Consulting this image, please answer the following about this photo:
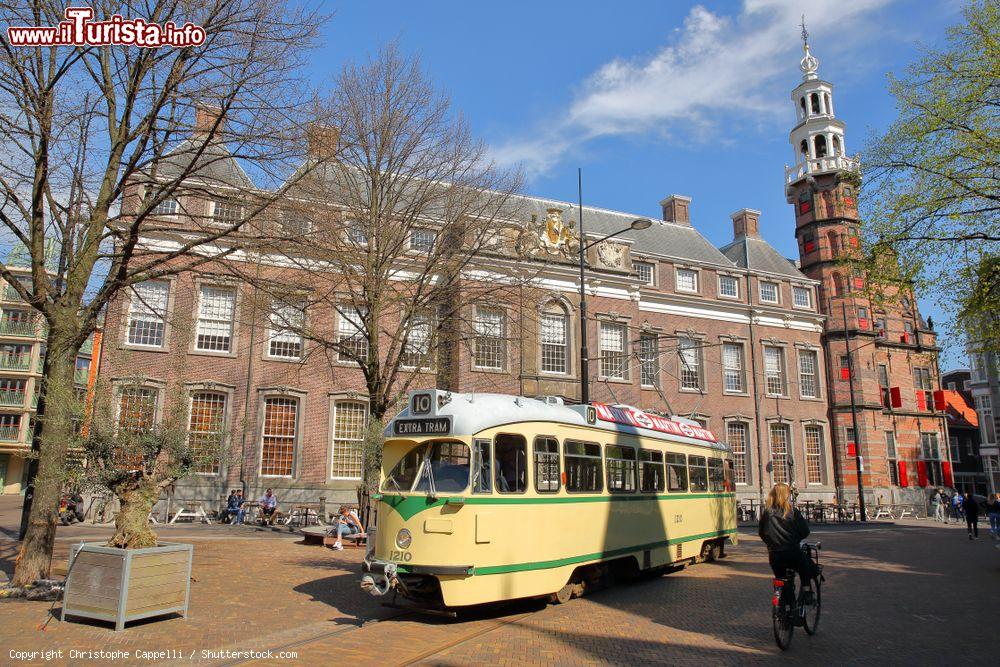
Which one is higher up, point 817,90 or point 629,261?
point 817,90

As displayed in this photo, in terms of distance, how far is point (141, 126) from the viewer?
10578 mm

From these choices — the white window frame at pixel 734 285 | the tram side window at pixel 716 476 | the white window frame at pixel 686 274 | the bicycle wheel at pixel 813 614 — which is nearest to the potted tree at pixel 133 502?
the bicycle wheel at pixel 813 614

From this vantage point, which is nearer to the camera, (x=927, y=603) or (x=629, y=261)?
(x=927, y=603)

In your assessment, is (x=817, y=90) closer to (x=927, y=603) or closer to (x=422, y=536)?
(x=927, y=603)

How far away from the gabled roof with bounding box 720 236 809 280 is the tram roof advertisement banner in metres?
27.2

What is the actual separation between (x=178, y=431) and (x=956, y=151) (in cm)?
1803

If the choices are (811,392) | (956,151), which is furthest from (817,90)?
(956,151)

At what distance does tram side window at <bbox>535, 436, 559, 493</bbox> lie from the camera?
1001 cm

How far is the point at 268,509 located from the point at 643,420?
1586cm

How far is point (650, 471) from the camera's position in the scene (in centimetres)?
1312

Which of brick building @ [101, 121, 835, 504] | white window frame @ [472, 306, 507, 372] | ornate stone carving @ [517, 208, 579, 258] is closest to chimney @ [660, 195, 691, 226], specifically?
brick building @ [101, 121, 835, 504]

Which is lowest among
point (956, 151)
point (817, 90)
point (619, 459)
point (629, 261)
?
point (619, 459)

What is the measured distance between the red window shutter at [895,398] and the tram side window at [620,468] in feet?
120

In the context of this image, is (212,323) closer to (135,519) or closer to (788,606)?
(135,519)
